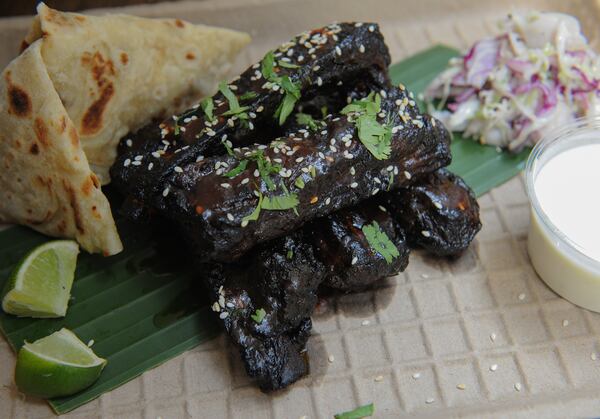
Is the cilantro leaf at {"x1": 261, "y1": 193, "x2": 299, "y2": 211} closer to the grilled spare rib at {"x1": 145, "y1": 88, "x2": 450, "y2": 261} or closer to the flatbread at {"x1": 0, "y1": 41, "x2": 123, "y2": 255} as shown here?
the grilled spare rib at {"x1": 145, "y1": 88, "x2": 450, "y2": 261}

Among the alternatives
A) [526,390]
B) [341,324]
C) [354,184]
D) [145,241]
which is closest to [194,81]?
[145,241]

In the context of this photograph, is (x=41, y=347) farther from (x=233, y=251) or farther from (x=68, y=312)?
(x=233, y=251)

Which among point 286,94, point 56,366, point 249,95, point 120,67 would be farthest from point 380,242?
point 120,67

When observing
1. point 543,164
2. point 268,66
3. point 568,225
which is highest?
point 268,66

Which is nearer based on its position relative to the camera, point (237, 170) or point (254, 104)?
point (237, 170)

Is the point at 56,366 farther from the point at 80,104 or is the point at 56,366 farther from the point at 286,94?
the point at 286,94

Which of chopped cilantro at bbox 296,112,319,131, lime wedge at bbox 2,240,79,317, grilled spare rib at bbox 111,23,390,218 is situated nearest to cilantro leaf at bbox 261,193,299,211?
chopped cilantro at bbox 296,112,319,131
